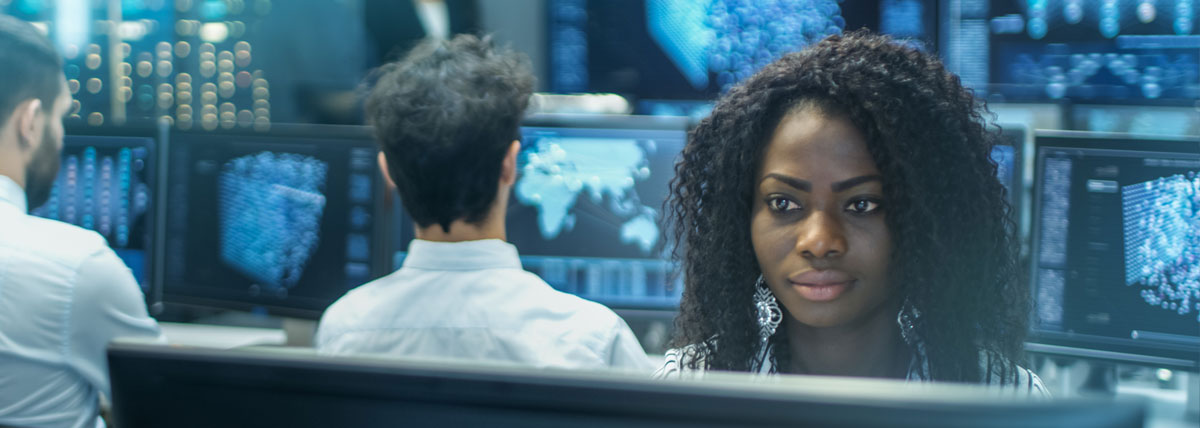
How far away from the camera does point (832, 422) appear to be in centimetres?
38

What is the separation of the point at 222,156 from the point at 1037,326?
1517 millimetres

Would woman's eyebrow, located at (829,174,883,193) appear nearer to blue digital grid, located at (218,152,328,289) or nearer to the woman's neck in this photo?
the woman's neck

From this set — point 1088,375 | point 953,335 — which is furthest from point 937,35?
point 953,335

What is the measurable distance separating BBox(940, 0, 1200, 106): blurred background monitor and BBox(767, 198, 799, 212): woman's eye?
155 centimetres

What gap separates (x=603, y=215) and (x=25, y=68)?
1.00 meters

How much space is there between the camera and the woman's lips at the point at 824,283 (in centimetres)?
95

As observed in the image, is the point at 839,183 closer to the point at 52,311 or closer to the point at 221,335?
the point at 52,311

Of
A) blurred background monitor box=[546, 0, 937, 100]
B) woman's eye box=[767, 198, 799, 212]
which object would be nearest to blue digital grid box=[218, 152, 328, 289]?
blurred background monitor box=[546, 0, 937, 100]

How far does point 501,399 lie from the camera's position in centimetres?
44

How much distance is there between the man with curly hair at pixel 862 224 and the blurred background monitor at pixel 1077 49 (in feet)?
4.60

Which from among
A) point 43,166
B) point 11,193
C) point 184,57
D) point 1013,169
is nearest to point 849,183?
point 1013,169

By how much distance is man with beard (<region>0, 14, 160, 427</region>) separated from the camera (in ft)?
4.71

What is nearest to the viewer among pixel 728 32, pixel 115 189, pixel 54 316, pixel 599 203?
pixel 54 316

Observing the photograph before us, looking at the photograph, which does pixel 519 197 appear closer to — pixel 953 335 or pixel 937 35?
pixel 953 335
